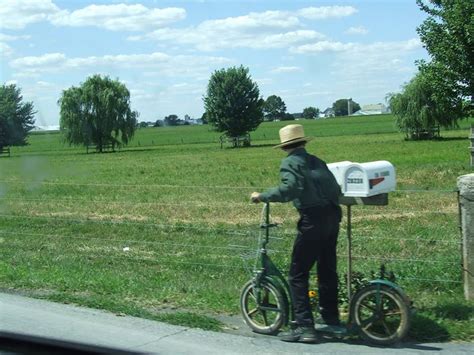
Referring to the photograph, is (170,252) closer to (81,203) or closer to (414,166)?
(81,203)

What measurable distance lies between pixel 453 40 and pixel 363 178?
14943 mm

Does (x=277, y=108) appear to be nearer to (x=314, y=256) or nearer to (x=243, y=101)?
(x=243, y=101)

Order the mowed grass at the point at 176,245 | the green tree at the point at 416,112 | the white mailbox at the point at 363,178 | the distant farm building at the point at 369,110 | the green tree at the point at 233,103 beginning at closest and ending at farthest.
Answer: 1. the white mailbox at the point at 363,178
2. the mowed grass at the point at 176,245
3. the green tree at the point at 416,112
4. the green tree at the point at 233,103
5. the distant farm building at the point at 369,110

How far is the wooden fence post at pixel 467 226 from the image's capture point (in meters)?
6.51

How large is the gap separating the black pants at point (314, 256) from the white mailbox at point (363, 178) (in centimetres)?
31

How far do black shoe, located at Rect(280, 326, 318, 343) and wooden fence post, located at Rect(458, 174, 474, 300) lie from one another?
1912 mm

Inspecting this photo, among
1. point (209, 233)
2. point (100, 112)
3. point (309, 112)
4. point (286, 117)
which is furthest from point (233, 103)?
point (309, 112)

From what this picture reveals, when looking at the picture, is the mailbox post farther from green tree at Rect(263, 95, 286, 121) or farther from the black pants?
green tree at Rect(263, 95, 286, 121)

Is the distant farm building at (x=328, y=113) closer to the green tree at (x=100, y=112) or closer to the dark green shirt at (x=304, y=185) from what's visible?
the green tree at (x=100, y=112)

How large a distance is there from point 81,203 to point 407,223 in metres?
8.31

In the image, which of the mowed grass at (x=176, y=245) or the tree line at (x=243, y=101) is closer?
the mowed grass at (x=176, y=245)

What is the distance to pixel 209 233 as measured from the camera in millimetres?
11633

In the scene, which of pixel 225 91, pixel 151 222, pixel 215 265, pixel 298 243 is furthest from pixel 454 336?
pixel 225 91

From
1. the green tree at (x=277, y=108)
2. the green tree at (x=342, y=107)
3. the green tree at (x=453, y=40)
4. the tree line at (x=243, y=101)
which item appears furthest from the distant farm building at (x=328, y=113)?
the green tree at (x=453, y=40)
